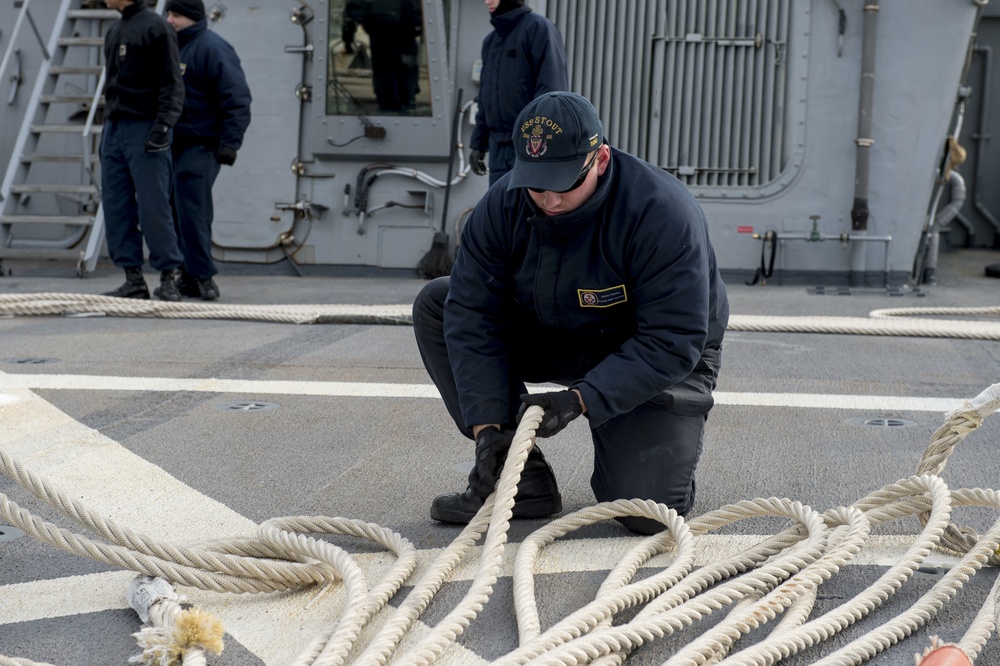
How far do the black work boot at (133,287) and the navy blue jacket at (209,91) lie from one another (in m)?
0.79

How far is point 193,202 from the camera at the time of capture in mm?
6527

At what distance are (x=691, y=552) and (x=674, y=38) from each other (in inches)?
230

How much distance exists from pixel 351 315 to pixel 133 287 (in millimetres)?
1416

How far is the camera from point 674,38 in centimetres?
752

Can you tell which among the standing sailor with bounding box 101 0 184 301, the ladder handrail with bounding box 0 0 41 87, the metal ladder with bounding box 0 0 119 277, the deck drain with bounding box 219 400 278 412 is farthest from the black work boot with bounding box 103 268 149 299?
the deck drain with bounding box 219 400 278 412

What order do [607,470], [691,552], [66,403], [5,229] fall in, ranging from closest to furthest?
1. [691,552]
2. [607,470]
3. [66,403]
4. [5,229]

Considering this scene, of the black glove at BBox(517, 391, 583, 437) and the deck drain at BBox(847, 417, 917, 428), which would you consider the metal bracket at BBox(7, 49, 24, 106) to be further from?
the black glove at BBox(517, 391, 583, 437)

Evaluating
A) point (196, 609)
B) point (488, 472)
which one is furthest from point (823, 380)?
point (196, 609)

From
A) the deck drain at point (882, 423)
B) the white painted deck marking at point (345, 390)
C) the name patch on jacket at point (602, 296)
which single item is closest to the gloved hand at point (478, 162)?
the white painted deck marking at point (345, 390)

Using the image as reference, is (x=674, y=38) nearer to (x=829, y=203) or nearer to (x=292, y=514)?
(x=829, y=203)

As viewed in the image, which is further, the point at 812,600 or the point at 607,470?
the point at 607,470

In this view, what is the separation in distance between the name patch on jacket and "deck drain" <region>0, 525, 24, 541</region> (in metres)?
1.30

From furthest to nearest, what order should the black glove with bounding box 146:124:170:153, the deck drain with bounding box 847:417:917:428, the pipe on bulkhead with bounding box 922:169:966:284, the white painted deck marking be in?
the pipe on bulkhead with bounding box 922:169:966:284, the black glove with bounding box 146:124:170:153, the white painted deck marking, the deck drain with bounding box 847:417:917:428

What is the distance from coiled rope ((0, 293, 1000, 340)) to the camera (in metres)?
5.36
